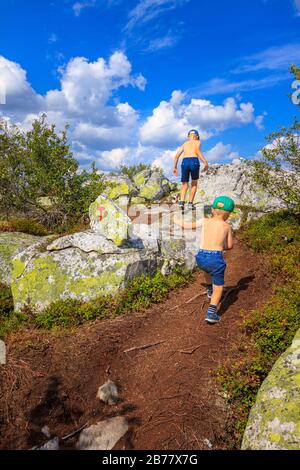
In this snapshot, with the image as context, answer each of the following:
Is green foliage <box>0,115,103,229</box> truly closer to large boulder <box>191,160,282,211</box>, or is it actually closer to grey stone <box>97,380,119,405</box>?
large boulder <box>191,160,282,211</box>

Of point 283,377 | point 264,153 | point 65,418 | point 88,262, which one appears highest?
point 264,153

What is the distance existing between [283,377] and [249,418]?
818 mm

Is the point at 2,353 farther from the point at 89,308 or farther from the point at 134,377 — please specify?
the point at 134,377

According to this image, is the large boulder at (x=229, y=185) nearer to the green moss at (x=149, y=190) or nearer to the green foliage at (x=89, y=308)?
the green moss at (x=149, y=190)

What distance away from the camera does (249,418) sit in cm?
467

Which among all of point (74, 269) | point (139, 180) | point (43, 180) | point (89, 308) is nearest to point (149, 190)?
point (139, 180)

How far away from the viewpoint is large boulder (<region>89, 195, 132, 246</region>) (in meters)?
9.49

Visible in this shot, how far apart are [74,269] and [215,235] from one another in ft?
13.3

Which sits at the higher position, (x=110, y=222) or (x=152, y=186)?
(x=152, y=186)

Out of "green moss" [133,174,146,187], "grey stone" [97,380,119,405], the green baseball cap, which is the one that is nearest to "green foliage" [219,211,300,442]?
"grey stone" [97,380,119,405]

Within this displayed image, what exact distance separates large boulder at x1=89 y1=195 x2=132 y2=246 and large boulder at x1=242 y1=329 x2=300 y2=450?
5.60 metres

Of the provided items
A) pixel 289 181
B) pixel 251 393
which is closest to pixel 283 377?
pixel 251 393

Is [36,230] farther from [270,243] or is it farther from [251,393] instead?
[251,393]

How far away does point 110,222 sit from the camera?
9797mm
